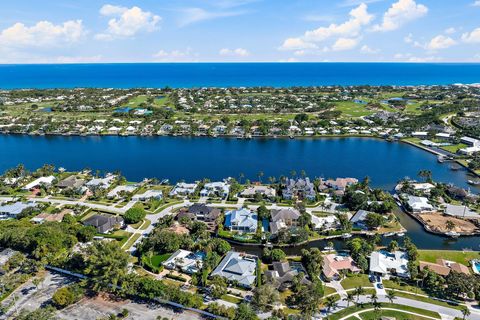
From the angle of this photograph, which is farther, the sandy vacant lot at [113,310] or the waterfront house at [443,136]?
the waterfront house at [443,136]

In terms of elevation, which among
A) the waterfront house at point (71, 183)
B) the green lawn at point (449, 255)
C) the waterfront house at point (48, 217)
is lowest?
the green lawn at point (449, 255)

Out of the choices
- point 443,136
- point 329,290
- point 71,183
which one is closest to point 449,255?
point 329,290

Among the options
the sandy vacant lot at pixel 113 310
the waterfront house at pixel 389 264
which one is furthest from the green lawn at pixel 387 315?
the sandy vacant lot at pixel 113 310

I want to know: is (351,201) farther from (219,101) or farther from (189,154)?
(219,101)

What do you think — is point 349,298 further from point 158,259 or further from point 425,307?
point 158,259

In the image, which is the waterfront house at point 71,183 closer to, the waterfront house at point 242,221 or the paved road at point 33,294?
the paved road at point 33,294

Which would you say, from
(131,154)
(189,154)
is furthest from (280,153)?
(131,154)
